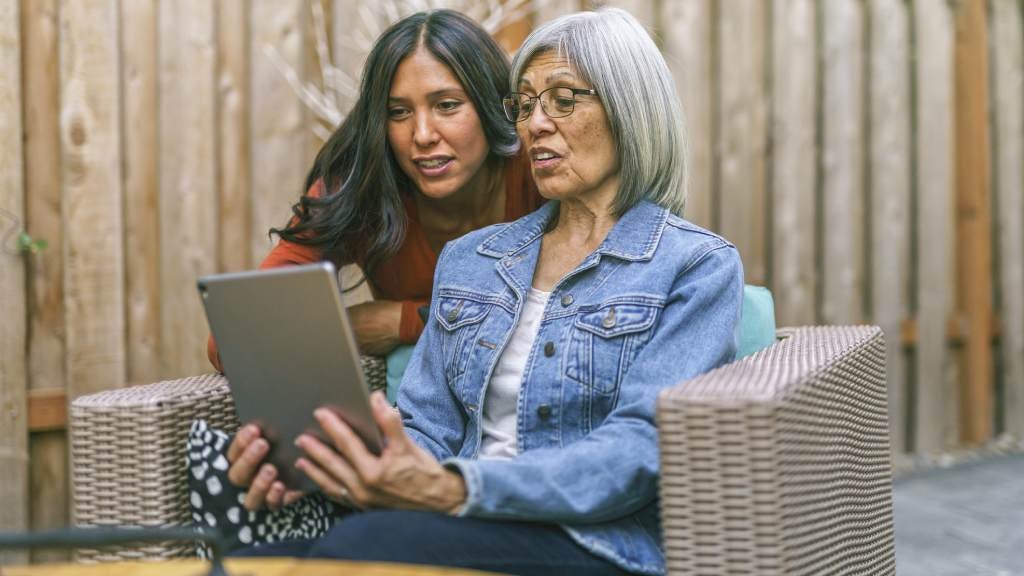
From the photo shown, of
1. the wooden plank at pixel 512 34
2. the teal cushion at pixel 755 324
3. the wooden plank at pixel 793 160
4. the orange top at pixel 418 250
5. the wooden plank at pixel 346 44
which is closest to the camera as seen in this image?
the teal cushion at pixel 755 324

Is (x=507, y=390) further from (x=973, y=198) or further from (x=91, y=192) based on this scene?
(x=973, y=198)

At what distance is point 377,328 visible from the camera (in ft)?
8.58

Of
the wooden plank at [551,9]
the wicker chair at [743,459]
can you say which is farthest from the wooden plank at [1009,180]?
the wicker chair at [743,459]

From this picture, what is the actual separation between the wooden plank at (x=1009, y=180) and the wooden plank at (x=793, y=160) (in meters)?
0.95

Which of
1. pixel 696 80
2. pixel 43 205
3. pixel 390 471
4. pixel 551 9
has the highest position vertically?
pixel 551 9

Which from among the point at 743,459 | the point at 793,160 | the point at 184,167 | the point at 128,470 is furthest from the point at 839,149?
the point at 128,470

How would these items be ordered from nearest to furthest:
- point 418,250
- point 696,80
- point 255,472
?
point 255,472, point 418,250, point 696,80

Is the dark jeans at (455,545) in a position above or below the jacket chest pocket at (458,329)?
below

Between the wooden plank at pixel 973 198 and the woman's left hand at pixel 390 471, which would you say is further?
the wooden plank at pixel 973 198

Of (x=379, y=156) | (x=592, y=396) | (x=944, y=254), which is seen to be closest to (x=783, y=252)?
(x=944, y=254)

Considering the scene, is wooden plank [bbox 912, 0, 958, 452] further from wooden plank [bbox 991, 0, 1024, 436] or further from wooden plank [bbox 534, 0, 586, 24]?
wooden plank [bbox 534, 0, 586, 24]

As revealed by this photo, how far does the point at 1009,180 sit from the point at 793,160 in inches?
43.8

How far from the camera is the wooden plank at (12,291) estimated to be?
3145mm

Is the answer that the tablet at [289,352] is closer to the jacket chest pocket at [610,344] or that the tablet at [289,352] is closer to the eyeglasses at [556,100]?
the jacket chest pocket at [610,344]
